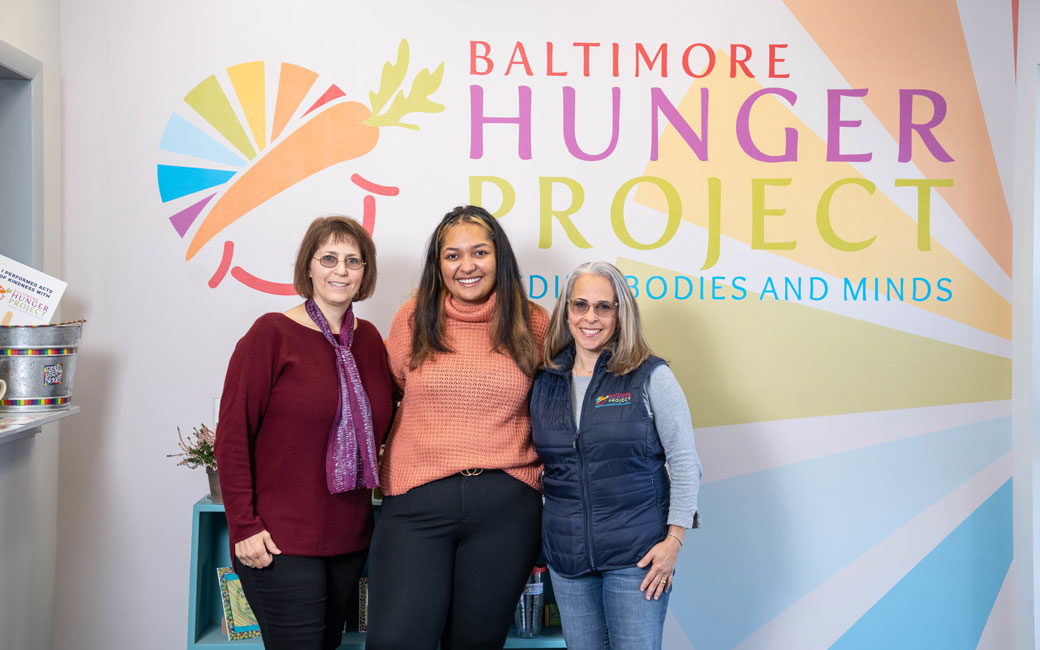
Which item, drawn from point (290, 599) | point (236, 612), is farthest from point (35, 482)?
point (290, 599)

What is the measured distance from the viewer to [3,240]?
2.41 m

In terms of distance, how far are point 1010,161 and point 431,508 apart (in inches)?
92.8

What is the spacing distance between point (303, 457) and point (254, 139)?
1.28m

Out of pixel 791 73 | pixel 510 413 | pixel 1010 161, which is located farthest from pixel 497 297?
pixel 1010 161

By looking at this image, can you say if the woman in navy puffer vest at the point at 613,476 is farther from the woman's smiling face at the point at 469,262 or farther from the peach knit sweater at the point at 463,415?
the woman's smiling face at the point at 469,262

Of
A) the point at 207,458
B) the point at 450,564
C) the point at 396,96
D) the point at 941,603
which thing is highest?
the point at 396,96

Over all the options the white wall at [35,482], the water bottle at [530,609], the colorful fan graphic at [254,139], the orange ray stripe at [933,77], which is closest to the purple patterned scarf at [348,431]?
the water bottle at [530,609]

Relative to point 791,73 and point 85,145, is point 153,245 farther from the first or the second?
point 791,73

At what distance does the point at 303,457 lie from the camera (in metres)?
1.84

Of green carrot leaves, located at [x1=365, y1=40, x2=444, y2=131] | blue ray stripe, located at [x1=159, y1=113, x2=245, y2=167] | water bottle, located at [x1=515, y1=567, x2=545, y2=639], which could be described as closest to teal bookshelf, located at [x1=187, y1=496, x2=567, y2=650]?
water bottle, located at [x1=515, y1=567, x2=545, y2=639]

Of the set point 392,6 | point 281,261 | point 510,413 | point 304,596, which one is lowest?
point 304,596

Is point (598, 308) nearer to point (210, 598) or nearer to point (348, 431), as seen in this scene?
point (348, 431)

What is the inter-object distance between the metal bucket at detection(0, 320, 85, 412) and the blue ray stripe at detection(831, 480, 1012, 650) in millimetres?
2662

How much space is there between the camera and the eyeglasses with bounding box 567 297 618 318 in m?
1.93
